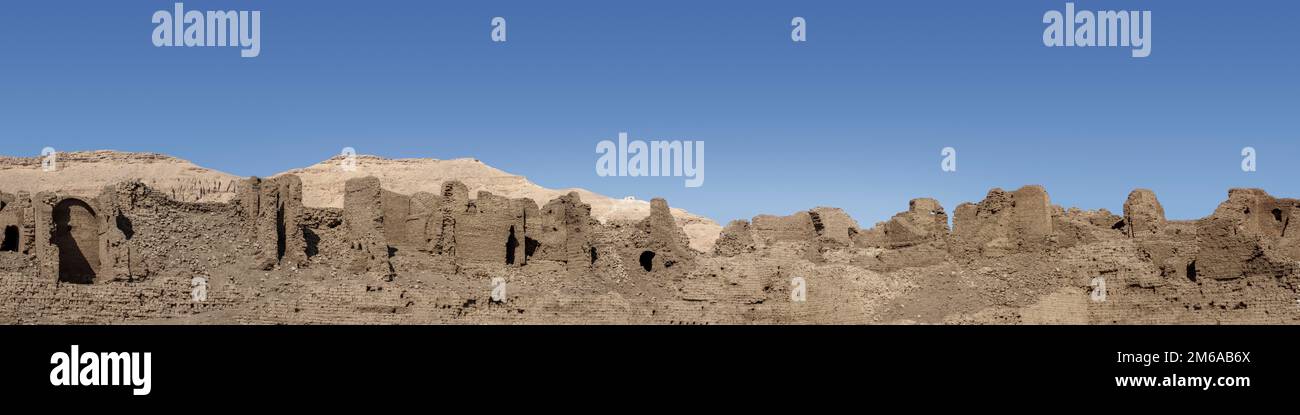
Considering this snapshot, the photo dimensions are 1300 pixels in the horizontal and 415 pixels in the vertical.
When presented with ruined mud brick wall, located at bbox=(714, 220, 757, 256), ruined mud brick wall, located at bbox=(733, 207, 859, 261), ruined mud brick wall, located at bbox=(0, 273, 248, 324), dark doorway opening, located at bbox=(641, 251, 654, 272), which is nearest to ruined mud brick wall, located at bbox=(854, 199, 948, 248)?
ruined mud brick wall, located at bbox=(733, 207, 859, 261)

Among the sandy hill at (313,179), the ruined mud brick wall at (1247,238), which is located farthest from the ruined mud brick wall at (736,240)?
the sandy hill at (313,179)

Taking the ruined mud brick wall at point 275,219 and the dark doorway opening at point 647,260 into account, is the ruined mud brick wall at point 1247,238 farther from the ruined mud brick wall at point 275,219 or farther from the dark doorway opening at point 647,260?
the ruined mud brick wall at point 275,219

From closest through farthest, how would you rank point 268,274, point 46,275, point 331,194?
point 46,275 → point 268,274 → point 331,194

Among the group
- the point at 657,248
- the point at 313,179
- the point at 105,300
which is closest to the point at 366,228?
the point at 105,300

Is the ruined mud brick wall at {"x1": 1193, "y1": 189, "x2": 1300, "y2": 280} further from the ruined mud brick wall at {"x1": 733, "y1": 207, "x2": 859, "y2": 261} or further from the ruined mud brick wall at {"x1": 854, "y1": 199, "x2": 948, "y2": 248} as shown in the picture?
the ruined mud brick wall at {"x1": 733, "y1": 207, "x2": 859, "y2": 261}

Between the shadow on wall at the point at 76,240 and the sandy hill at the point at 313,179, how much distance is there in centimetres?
4511

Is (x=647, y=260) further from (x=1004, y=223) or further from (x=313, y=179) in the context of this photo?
(x=313, y=179)

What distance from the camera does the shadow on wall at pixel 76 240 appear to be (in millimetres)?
56469

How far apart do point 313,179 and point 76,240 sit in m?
62.8

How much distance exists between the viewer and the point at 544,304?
62312 millimetres

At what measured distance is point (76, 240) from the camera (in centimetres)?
5709
